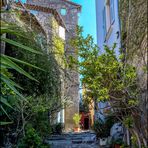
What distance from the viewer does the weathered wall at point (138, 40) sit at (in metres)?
5.42

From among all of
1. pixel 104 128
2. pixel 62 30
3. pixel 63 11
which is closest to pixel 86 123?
pixel 62 30

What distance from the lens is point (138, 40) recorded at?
588cm

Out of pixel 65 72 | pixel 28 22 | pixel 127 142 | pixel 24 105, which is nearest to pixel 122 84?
pixel 127 142

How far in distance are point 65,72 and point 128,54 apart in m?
5.61

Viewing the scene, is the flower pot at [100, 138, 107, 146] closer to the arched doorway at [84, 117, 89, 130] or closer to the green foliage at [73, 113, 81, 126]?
the green foliage at [73, 113, 81, 126]

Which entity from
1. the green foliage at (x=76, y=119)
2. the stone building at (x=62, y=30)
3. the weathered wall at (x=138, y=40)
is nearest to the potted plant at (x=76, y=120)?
the green foliage at (x=76, y=119)

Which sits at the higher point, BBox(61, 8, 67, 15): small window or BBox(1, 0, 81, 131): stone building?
BBox(61, 8, 67, 15): small window

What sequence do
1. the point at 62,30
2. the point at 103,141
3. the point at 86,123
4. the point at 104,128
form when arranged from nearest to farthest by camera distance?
the point at 103,141 → the point at 104,128 → the point at 62,30 → the point at 86,123

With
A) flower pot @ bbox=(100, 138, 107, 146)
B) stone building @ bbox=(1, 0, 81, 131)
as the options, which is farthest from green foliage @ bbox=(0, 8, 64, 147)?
flower pot @ bbox=(100, 138, 107, 146)

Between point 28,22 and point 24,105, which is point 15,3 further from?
point 24,105

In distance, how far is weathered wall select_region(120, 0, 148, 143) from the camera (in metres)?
5.42

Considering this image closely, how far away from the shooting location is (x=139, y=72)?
5770 millimetres

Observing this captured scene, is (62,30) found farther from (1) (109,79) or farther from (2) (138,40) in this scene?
(1) (109,79)

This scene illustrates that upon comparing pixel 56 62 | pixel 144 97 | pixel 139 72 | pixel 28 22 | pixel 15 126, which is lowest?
pixel 15 126
